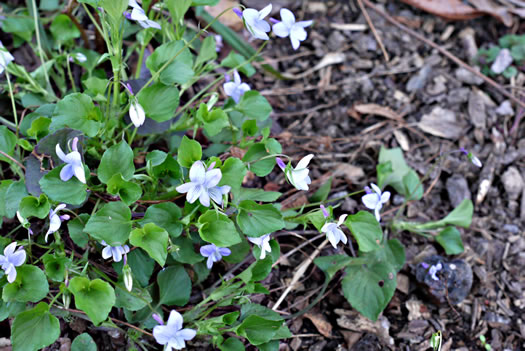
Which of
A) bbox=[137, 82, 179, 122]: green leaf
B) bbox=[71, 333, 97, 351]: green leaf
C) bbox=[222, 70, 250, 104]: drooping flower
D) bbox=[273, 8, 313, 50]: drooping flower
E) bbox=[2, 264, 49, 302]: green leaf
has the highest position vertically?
bbox=[273, 8, 313, 50]: drooping flower

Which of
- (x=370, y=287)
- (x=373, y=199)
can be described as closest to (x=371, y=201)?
(x=373, y=199)

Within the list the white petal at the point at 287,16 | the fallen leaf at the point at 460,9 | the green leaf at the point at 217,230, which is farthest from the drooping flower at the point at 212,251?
the fallen leaf at the point at 460,9

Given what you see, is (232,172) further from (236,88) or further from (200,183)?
(236,88)

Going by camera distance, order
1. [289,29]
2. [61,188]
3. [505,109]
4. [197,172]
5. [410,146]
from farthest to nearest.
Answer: [505,109]
[410,146]
[289,29]
[61,188]
[197,172]

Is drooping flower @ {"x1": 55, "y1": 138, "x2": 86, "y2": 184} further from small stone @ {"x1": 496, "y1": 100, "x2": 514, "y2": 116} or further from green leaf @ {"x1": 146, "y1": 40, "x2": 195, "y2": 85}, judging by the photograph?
small stone @ {"x1": 496, "y1": 100, "x2": 514, "y2": 116}

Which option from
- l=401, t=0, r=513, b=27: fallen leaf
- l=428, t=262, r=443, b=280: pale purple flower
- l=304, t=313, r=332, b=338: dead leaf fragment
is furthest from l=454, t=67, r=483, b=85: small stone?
l=304, t=313, r=332, b=338: dead leaf fragment

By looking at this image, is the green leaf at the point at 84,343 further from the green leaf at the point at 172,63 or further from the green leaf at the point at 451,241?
the green leaf at the point at 451,241

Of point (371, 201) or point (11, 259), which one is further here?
point (371, 201)
